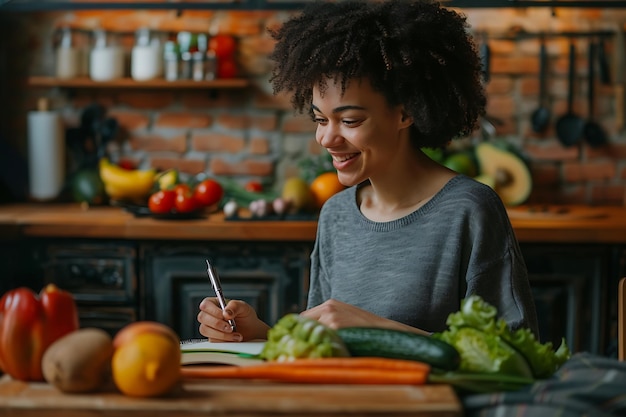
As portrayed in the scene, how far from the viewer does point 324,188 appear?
362 centimetres

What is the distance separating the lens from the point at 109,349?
3.71 ft

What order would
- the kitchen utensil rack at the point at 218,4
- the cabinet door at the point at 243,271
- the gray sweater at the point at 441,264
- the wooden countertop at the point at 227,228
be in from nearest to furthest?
the gray sweater at the point at 441,264 → the wooden countertop at the point at 227,228 → the cabinet door at the point at 243,271 → the kitchen utensil rack at the point at 218,4

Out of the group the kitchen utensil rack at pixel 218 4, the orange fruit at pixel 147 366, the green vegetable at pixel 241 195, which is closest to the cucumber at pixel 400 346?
the orange fruit at pixel 147 366

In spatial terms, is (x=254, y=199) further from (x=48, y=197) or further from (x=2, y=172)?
(x=2, y=172)

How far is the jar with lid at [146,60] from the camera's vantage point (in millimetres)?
3973

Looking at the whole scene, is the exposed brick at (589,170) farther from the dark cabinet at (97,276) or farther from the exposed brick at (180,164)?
the dark cabinet at (97,276)

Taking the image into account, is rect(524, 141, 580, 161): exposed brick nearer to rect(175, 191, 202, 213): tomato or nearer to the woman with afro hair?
rect(175, 191, 202, 213): tomato

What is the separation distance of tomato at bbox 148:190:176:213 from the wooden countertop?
0.15ft

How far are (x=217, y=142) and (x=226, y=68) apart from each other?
13.7 inches

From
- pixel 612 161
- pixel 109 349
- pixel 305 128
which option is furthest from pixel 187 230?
pixel 109 349

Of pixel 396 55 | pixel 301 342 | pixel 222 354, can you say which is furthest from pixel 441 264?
pixel 301 342

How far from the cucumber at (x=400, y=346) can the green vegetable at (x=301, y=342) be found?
0.07 feet

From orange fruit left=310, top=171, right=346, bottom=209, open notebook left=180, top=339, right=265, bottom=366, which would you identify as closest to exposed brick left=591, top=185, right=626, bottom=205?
orange fruit left=310, top=171, right=346, bottom=209

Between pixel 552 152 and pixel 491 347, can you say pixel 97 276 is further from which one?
pixel 491 347
